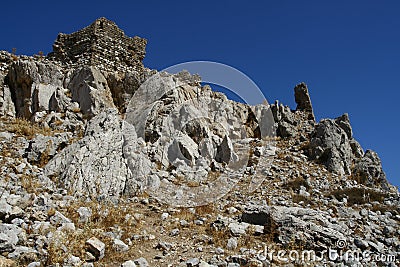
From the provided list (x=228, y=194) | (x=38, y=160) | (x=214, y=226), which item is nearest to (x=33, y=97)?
(x=38, y=160)

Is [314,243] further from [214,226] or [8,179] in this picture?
[8,179]

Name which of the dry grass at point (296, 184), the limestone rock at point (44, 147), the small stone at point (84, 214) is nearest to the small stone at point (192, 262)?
the small stone at point (84, 214)

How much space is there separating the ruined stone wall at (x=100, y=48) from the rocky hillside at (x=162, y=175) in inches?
3.1

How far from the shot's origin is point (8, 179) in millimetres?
7953

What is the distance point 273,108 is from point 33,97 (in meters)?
14.9

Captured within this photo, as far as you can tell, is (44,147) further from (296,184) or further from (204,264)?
(296,184)

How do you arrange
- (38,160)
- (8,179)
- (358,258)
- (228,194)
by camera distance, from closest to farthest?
1. (358,258)
2. (8,179)
3. (38,160)
4. (228,194)

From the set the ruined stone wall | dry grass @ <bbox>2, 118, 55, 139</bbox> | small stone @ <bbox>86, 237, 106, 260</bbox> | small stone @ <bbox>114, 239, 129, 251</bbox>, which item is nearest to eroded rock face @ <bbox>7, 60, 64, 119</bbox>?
dry grass @ <bbox>2, 118, 55, 139</bbox>

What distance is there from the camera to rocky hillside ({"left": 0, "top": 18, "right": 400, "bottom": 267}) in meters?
6.54

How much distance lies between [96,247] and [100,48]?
16.0 meters

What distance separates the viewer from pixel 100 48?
64.4ft

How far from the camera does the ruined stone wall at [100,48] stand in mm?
19344

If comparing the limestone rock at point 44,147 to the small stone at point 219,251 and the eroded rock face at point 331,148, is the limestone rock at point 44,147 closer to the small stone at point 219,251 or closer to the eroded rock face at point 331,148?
the small stone at point 219,251

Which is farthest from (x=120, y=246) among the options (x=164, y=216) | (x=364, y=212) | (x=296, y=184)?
(x=296, y=184)
